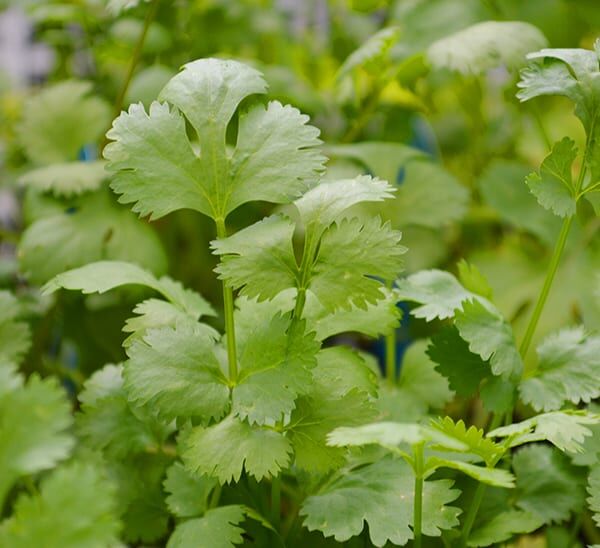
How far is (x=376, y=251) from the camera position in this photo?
520mm

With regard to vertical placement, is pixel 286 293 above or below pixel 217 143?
below

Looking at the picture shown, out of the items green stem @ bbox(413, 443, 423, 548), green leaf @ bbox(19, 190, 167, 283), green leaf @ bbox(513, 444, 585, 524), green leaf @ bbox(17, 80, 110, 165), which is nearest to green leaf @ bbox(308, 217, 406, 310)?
green stem @ bbox(413, 443, 423, 548)

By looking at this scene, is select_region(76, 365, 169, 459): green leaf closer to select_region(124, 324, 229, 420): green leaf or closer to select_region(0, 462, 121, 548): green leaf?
select_region(124, 324, 229, 420): green leaf

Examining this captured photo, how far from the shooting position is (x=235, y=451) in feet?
1.62

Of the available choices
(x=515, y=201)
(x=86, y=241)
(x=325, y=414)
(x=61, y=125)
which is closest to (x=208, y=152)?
(x=325, y=414)

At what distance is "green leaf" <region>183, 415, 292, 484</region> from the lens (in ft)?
1.59

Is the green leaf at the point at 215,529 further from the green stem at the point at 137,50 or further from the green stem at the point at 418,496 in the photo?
the green stem at the point at 137,50

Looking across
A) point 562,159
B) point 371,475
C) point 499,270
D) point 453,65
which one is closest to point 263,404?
point 371,475

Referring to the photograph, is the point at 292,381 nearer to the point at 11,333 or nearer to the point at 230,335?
the point at 230,335

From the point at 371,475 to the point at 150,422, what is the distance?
0.18 metres

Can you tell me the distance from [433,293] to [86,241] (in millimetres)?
389

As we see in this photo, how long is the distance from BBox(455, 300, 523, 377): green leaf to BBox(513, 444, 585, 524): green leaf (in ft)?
0.36

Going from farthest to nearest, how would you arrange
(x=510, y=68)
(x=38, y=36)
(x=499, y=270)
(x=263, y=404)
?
(x=38, y=36) < (x=499, y=270) < (x=510, y=68) < (x=263, y=404)

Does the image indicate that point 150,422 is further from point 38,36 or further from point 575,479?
point 38,36
